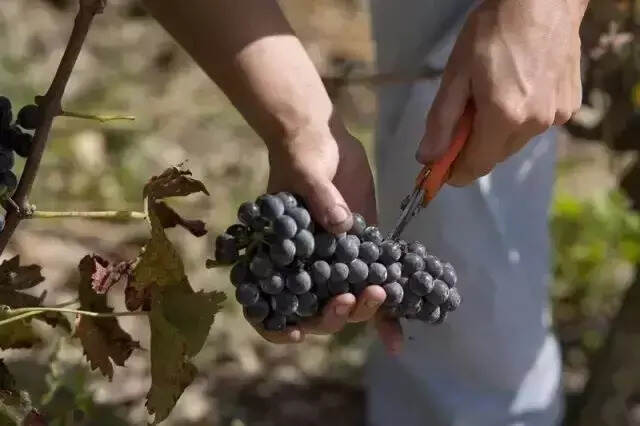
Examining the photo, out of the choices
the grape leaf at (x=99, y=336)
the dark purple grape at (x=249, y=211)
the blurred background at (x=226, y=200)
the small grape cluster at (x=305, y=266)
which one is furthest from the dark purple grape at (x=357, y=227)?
the blurred background at (x=226, y=200)

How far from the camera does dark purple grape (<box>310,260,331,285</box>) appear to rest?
91 centimetres

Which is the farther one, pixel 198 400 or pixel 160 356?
pixel 198 400

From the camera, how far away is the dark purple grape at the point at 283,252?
0.87 m

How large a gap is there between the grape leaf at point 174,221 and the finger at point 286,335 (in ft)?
0.35

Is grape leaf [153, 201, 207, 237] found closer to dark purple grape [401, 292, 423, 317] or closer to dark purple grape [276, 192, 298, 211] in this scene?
dark purple grape [276, 192, 298, 211]

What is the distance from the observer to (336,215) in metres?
0.91

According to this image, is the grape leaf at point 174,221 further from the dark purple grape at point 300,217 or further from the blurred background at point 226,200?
the blurred background at point 226,200

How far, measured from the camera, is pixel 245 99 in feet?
3.44

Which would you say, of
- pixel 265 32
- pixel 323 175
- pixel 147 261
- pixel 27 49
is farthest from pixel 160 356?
pixel 27 49

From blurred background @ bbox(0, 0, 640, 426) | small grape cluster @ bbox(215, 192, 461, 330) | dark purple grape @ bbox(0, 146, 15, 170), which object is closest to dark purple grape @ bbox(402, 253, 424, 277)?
small grape cluster @ bbox(215, 192, 461, 330)

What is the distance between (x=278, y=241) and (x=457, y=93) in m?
0.22

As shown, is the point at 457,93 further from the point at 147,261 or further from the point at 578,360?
the point at 578,360

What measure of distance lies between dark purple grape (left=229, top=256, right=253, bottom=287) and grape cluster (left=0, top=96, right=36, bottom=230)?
0.19 m

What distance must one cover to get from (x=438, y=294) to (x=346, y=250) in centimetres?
10
